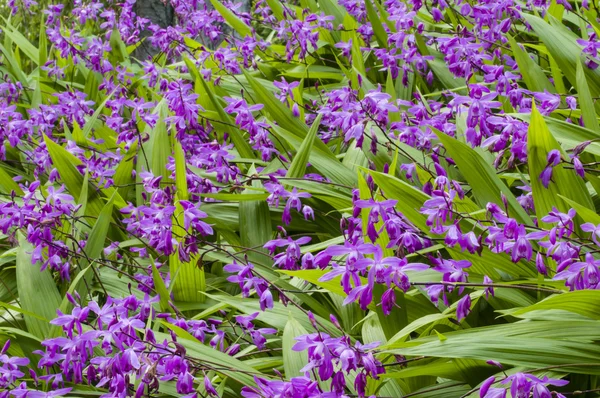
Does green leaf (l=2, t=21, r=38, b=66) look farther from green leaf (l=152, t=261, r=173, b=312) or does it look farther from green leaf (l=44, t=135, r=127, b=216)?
green leaf (l=152, t=261, r=173, b=312)

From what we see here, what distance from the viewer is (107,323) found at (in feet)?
6.42

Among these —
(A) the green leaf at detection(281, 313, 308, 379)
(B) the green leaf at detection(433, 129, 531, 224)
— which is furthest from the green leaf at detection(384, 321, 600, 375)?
(B) the green leaf at detection(433, 129, 531, 224)

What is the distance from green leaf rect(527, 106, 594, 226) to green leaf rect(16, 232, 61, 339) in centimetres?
151

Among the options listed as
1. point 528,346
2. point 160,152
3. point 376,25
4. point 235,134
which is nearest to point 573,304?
point 528,346

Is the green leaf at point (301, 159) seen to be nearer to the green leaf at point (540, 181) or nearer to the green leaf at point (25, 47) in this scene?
the green leaf at point (540, 181)

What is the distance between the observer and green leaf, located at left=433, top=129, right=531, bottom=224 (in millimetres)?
2242

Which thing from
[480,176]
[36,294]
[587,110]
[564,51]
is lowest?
[36,294]

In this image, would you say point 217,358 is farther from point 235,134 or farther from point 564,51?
point 564,51

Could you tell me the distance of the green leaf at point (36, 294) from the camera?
95.0 inches

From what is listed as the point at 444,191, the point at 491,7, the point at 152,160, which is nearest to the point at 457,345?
the point at 444,191

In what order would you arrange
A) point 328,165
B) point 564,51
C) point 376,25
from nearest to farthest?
point 328,165 → point 564,51 → point 376,25

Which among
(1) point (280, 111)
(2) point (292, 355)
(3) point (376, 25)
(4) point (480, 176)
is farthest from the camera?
(3) point (376, 25)

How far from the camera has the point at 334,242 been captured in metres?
2.49

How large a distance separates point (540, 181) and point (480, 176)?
0.21 metres
